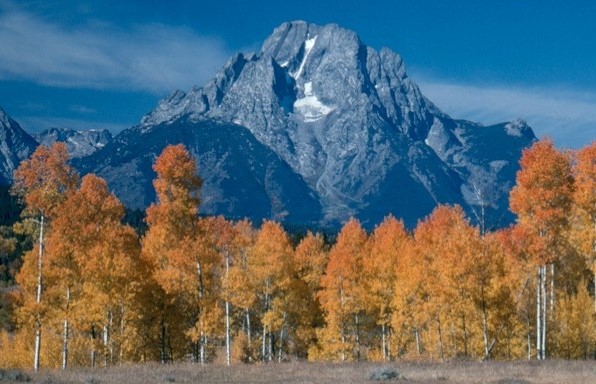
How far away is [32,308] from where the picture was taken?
39719 millimetres

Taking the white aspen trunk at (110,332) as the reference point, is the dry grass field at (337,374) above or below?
below

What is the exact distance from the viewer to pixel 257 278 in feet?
194

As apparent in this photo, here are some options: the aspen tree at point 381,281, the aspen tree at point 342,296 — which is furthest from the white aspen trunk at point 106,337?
the aspen tree at point 381,281

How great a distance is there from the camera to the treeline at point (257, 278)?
42219 millimetres

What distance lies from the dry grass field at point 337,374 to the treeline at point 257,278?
3.98 m

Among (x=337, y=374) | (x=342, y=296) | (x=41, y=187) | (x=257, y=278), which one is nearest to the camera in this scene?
(x=337, y=374)

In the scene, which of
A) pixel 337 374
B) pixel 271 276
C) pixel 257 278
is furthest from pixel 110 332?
pixel 337 374

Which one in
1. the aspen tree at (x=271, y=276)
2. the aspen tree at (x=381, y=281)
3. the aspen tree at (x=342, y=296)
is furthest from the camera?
the aspen tree at (x=381, y=281)

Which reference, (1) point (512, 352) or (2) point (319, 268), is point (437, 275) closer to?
(1) point (512, 352)

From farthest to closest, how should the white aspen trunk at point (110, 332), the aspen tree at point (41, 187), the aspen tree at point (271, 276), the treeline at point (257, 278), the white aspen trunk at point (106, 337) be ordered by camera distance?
the aspen tree at point (271, 276)
the white aspen trunk at point (110, 332)
the white aspen trunk at point (106, 337)
the treeline at point (257, 278)
the aspen tree at point (41, 187)

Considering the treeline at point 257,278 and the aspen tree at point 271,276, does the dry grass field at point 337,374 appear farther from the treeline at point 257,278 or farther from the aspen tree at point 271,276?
the aspen tree at point 271,276

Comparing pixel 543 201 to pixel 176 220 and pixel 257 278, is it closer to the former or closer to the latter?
pixel 176 220

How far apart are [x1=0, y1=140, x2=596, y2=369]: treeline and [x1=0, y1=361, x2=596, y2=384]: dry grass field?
3981 mm

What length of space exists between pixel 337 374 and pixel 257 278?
20.3m
